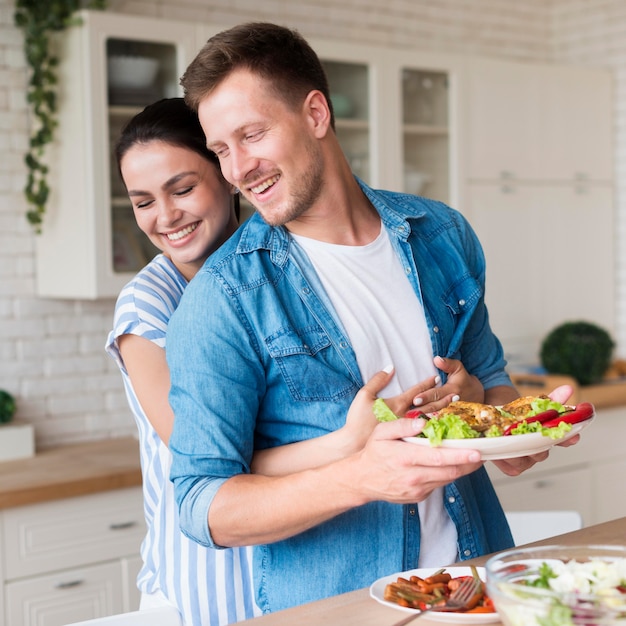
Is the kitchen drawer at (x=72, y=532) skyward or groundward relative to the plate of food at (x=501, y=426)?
groundward

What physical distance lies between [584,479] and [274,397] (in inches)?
116

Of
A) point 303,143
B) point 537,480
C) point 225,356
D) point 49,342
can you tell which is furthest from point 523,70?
point 225,356

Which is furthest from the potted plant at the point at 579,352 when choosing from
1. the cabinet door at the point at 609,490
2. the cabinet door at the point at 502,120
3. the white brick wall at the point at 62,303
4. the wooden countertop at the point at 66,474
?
the wooden countertop at the point at 66,474

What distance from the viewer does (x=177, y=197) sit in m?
2.00

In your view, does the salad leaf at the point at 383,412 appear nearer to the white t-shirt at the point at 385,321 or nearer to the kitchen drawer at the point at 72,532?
the white t-shirt at the point at 385,321

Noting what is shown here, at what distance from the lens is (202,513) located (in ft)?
4.90

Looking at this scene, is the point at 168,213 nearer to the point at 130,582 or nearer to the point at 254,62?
the point at 254,62

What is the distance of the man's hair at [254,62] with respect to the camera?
1.64 metres

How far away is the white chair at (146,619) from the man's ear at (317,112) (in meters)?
0.87

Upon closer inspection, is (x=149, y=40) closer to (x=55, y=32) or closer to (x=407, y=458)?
(x=55, y=32)

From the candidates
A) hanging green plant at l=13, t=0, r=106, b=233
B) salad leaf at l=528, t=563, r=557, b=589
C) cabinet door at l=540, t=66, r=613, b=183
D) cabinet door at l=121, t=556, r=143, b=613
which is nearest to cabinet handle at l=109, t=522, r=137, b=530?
cabinet door at l=121, t=556, r=143, b=613

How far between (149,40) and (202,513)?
7.28ft

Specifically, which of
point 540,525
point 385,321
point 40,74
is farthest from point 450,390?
point 40,74

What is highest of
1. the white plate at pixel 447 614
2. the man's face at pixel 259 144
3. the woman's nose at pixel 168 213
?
the man's face at pixel 259 144
